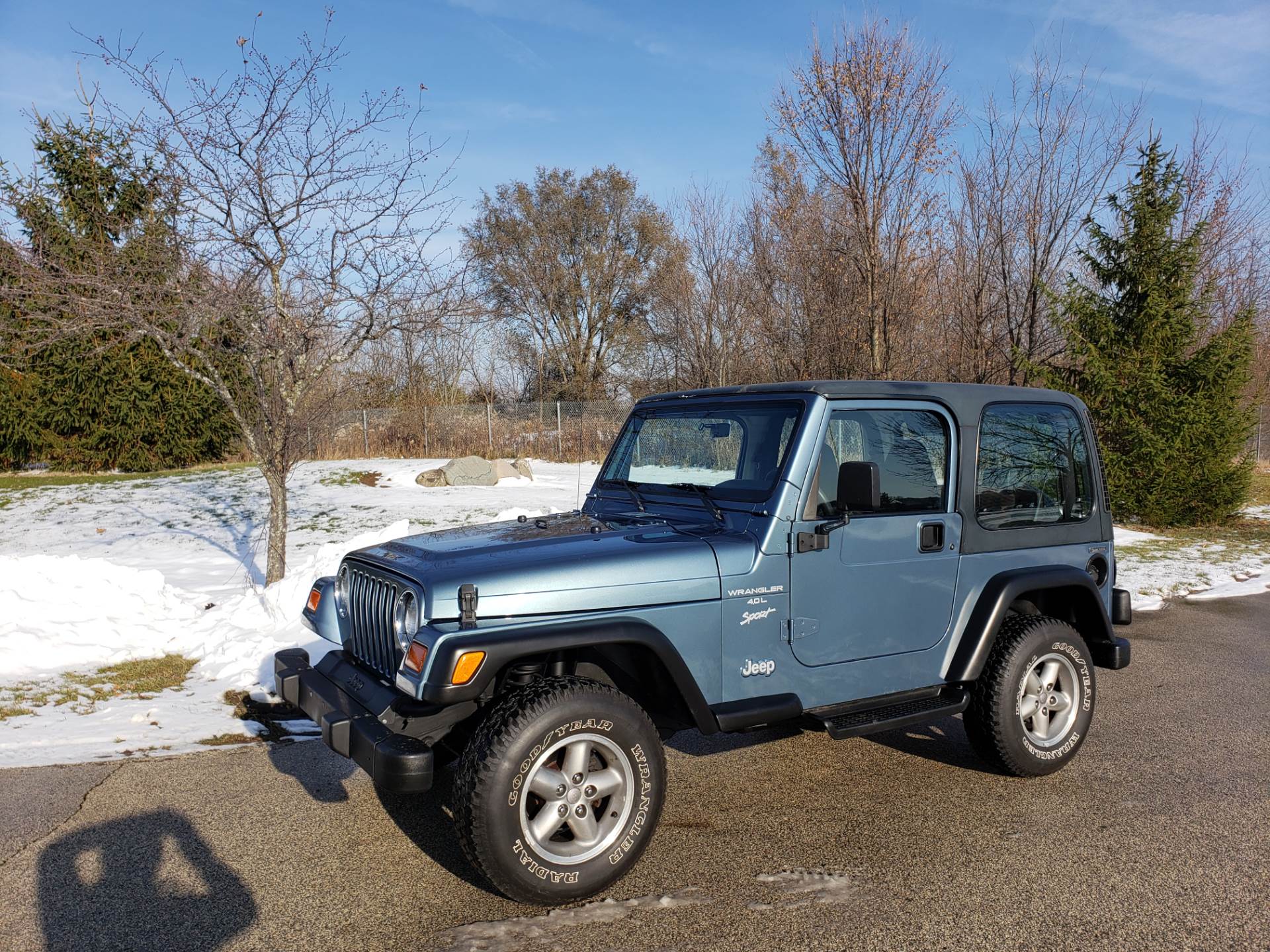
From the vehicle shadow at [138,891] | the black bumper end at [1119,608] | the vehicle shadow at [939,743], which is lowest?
the vehicle shadow at [939,743]

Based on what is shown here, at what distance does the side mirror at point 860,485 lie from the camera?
149 inches

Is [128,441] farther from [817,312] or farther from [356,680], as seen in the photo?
[356,680]

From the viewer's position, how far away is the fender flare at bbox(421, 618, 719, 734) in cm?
314

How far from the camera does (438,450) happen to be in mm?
26281

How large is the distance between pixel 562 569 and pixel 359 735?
948 mm

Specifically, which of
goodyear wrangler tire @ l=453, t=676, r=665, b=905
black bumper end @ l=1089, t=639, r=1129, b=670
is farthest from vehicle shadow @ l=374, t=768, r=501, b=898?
black bumper end @ l=1089, t=639, r=1129, b=670

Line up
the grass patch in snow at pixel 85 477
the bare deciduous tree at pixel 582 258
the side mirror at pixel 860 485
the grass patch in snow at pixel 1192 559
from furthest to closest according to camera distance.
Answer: the bare deciduous tree at pixel 582 258
the grass patch in snow at pixel 85 477
the grass patch in snow at pixel 1192 559
the side mirror at pixel 860 485

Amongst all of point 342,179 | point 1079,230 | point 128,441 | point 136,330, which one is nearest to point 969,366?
point 1079,230

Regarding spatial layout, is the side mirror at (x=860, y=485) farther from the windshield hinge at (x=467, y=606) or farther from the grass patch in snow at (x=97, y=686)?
the grass patch in snow at (x=97, y=686)

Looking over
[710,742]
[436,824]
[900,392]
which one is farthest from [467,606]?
[710,742]

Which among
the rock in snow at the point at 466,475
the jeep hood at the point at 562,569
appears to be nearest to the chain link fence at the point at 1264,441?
the rock in snow at the point at 466,475

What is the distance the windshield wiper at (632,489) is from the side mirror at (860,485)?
109 cm

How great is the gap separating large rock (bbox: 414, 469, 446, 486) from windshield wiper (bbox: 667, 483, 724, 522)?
14.4 meters

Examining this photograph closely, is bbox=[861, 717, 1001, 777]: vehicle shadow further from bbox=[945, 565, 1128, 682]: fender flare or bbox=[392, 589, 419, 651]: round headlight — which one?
bbox=[392, 589, 419, 651]: round headlight
